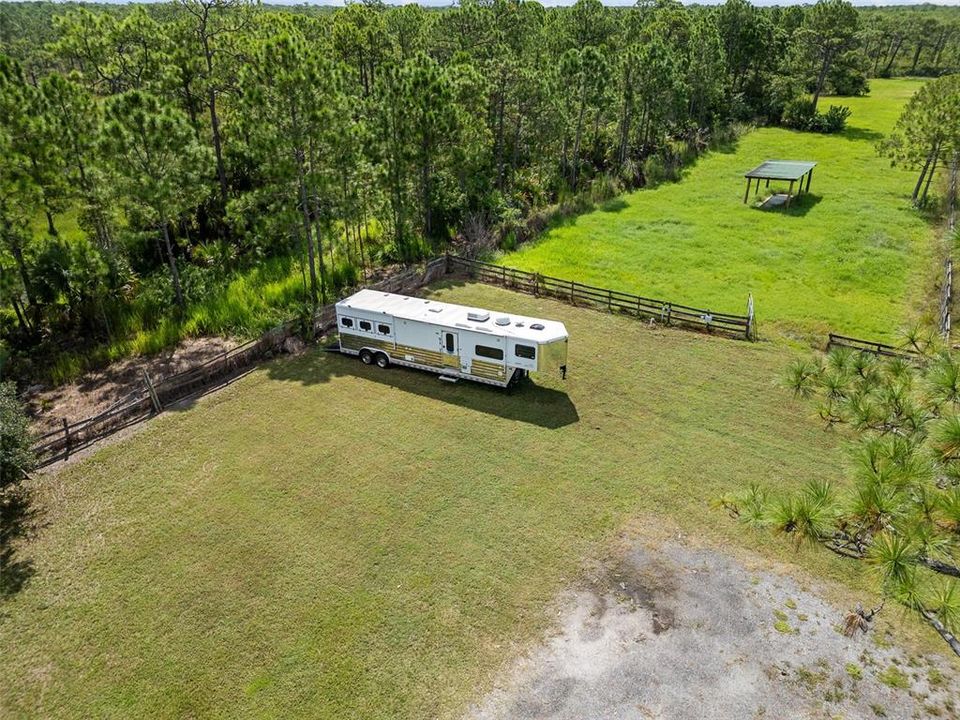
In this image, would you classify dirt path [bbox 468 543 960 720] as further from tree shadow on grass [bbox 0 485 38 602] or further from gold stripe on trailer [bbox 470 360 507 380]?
tree shadow on grass [bbox 0 485 38 602]

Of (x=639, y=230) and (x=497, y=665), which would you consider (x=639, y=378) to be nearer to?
(x=497, y=665)

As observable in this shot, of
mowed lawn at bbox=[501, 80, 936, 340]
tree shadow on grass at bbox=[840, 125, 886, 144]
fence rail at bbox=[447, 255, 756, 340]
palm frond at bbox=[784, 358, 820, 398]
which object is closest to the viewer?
palm frond at bbox=[784, 358, 820, 398]

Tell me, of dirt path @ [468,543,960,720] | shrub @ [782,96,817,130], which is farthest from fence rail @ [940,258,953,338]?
shrub @ [782,96,817,130]

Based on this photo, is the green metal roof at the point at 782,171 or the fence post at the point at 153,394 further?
the green metal roof at the point at 782,171

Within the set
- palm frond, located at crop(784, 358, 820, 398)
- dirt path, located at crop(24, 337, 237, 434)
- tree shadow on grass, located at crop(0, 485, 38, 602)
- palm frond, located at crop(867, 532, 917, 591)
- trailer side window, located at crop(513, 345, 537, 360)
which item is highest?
palm frond, located at crop(784, 358, 820, 398)

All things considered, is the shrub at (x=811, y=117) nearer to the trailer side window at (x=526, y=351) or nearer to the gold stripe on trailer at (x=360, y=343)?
the trailer side window at (x=526, y=351)

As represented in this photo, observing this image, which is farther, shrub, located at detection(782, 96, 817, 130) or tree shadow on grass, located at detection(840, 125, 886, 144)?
shrub, located at detection(782, 96, 817, 130)

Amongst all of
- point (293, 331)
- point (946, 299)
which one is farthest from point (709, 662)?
point (946, 299)

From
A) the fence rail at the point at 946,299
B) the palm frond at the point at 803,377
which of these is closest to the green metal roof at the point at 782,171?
the fence rail at the point at 946,299
